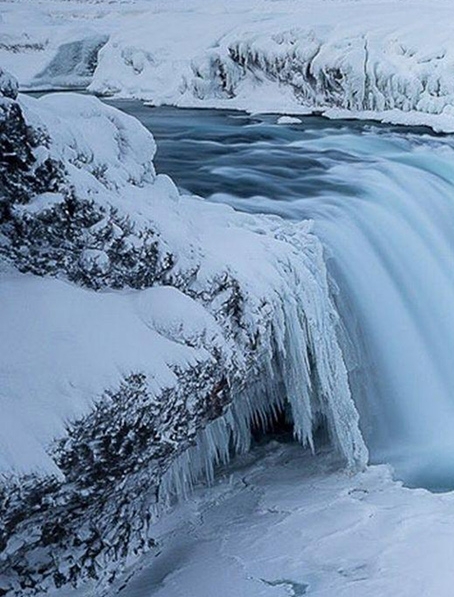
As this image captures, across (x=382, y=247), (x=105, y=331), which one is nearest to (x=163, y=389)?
(x=105, y=331)

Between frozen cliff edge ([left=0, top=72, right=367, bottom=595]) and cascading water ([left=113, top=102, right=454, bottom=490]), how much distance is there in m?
0.73

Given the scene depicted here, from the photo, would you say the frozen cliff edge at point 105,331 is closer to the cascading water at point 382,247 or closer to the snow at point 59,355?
the snow at point 59,355

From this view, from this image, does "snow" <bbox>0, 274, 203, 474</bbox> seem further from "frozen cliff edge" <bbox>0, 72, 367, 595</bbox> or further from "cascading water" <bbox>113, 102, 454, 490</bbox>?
"cascading water" <bbox>113, 102, 454, 490</bbox>

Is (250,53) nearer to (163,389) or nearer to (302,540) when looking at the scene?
(302,540)

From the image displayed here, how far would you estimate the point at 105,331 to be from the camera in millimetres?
2029

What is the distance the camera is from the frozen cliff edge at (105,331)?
1.85m

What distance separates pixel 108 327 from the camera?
2.05 meters

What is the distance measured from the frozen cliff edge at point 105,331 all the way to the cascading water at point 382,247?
730 millimetres

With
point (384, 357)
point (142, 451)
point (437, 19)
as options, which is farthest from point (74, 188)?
point (437, 19)

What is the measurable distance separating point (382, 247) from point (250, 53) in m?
4.65

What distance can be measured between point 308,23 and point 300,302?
228 inches

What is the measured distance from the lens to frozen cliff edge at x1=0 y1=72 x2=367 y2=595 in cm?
185

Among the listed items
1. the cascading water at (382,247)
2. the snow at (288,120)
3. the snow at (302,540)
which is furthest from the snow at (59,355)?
the snow at (288,120)

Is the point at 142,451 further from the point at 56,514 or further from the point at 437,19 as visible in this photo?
the point at 437,19
